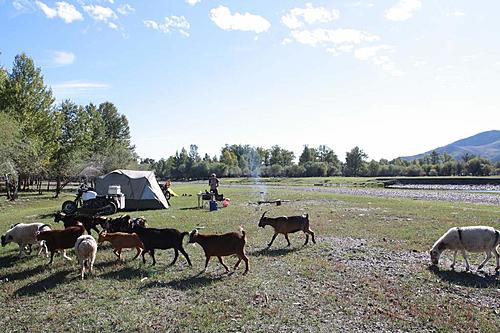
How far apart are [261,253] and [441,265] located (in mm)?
5558

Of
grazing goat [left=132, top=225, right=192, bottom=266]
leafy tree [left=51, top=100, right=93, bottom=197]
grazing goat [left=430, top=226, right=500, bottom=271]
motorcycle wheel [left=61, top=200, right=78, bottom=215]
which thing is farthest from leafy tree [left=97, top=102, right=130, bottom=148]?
grazing goat [left=430, top=226, right=500, bottom=271]

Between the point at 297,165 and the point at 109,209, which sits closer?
the point at 109,209

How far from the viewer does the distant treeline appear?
403 ft

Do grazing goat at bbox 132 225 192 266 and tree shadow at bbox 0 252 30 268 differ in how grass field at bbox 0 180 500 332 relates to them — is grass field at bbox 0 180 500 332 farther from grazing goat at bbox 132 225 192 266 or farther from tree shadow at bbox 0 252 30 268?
grazing goat at bbox 132 225 192 266

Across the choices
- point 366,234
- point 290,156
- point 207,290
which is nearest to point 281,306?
point 207,290

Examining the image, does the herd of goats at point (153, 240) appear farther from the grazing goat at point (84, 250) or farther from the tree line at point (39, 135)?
the tree line at point (39, 135)

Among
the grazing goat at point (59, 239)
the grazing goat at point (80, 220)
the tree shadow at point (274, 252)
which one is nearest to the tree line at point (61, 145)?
the grazing goat at point (80, 220)

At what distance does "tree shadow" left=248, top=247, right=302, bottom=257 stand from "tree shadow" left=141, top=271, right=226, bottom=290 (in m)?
2.70

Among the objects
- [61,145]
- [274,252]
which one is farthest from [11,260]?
[61,145]

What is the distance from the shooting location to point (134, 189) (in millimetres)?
26797

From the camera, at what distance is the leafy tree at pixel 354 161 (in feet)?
443

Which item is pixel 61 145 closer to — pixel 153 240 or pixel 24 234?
pixel 24 234

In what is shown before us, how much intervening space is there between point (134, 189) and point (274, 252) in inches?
639

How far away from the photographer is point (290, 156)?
14525 centimetres
